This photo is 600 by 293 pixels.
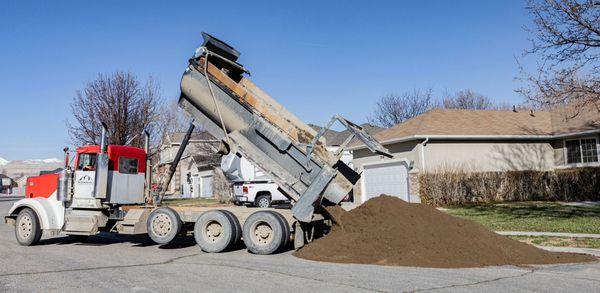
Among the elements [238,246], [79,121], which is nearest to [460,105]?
[79,121]

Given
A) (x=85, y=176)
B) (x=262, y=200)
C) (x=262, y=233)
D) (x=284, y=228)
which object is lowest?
(x=262, y=233)

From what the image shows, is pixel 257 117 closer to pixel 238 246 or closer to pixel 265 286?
pixel 238 246

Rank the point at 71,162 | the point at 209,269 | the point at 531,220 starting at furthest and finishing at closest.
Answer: the point at 531,220, the point at 71,162, the point at 209,269

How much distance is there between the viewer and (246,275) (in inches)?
295

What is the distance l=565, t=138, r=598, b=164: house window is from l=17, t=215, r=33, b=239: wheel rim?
79.1 feet

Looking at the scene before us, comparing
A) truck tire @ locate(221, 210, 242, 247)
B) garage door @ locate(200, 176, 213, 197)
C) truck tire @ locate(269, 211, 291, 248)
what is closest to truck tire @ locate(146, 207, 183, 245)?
truck tire @ locate(221, 210, 242, 247)

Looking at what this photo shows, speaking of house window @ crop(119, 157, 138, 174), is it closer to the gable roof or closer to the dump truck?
the dump truck

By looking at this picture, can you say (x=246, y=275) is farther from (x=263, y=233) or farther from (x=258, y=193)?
(x=258, y=193)

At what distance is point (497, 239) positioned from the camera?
9.05 metres

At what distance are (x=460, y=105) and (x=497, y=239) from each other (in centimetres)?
5887

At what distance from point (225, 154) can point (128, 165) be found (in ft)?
10.4

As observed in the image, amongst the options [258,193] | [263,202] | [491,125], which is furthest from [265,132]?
[491,125]

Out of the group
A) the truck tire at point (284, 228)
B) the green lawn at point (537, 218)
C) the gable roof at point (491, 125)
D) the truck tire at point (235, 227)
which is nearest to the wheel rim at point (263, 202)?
the gable roof at point (491, 125)

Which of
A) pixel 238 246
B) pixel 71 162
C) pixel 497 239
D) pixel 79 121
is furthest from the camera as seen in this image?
pixel 79 121
